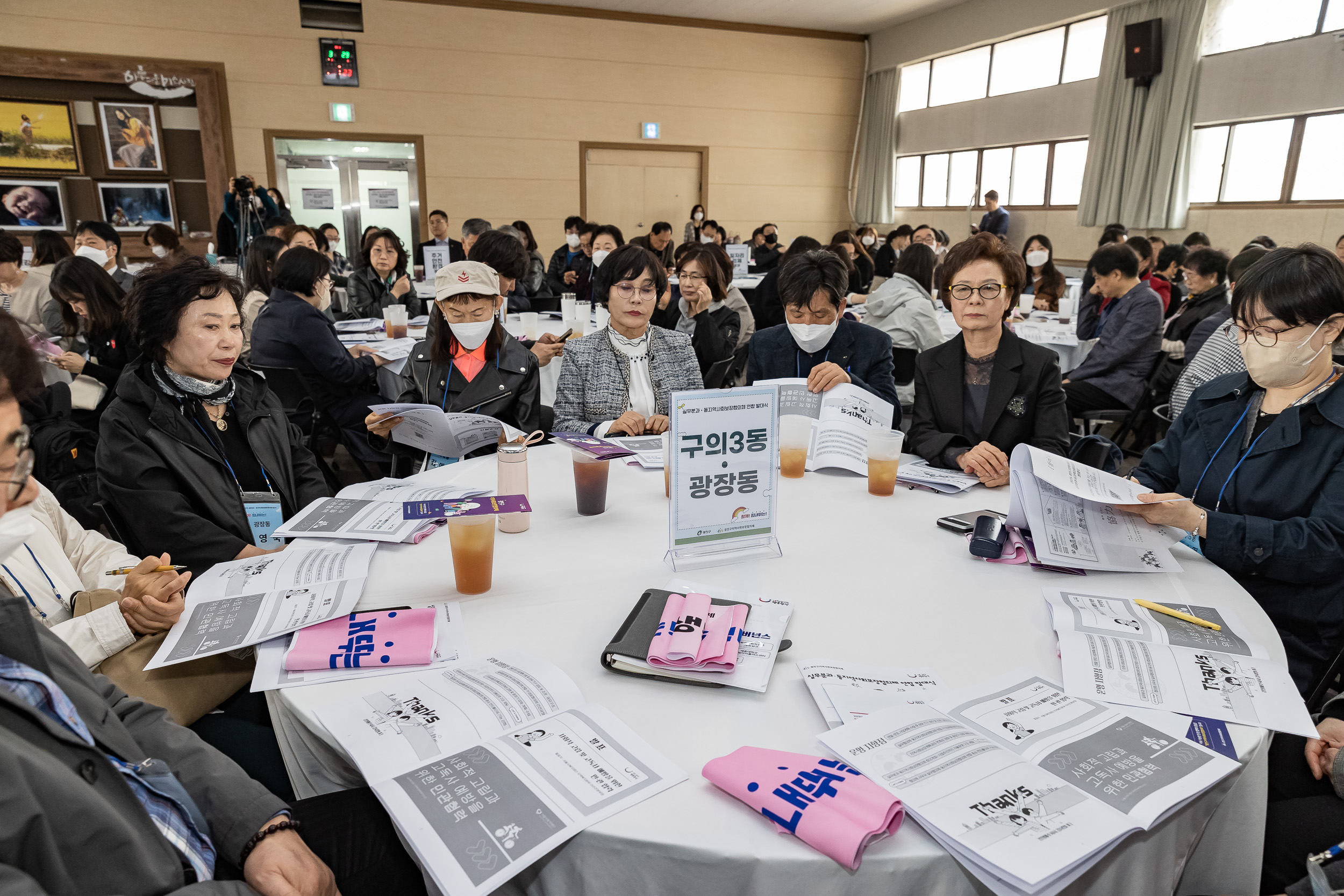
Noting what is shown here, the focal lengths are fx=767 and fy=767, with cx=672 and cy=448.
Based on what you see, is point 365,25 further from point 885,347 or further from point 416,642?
point 416,642

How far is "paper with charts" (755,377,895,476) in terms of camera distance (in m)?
2.14

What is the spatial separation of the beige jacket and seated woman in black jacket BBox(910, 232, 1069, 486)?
6.49 feet

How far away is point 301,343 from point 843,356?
2456mm

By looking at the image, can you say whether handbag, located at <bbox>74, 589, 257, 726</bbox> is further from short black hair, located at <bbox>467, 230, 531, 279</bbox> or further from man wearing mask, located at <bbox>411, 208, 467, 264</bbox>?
man wearing mask, located at <bbox>411, 208, 467, 264</bbox>

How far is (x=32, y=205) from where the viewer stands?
29.5 ft

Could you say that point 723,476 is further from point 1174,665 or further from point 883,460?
point 1174,665

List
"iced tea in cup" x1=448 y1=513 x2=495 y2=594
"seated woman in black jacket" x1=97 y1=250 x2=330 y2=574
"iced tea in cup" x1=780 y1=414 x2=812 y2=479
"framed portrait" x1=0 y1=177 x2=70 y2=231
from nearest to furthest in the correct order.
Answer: "iced tea in cup" x1=448 y1=513 x2=495 y2=594 → "seated woman in black jacket" x1=97 y1=250 x2=330 y2=574 → "iced tea in cup" x1=780 y1=414 x2=812 y2=479 → "framed portrait" x1=0 y1=177 x2=70 y2=231

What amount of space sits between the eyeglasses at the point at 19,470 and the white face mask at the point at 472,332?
206 cm

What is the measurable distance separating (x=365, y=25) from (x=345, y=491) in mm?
10238

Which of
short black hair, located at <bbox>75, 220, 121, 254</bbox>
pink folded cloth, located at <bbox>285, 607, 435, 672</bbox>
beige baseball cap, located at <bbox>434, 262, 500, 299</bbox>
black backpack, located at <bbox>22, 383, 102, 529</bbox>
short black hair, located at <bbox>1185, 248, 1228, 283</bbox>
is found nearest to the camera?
pink folded cloth, located at <bbox>285, 607, 435, 672</bbox>

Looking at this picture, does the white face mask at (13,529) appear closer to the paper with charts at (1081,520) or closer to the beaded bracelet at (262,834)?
the beaded bracelet at (262,834)

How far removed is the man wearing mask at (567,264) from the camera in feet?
23.8

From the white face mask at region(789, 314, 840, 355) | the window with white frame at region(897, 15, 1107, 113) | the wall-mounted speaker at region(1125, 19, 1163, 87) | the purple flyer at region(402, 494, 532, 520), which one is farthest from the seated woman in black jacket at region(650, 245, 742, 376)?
the window with white frame at region(897, 15, 1107, 113)

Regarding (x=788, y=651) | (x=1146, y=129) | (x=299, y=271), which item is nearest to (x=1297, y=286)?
(x=788, y=651)
